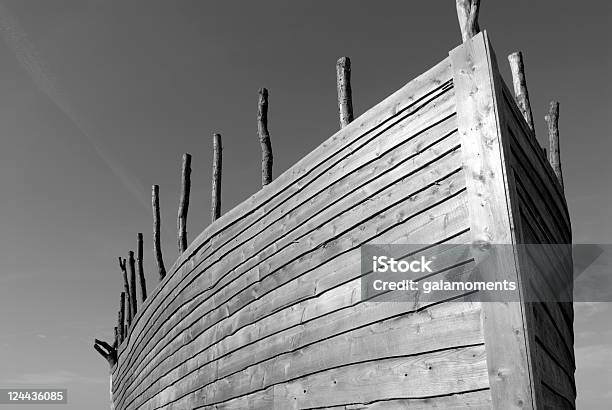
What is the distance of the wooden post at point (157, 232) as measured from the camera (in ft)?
39.2

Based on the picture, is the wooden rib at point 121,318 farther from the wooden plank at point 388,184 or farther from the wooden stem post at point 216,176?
the wooden plank at point 388,184

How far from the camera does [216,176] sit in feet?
32.0

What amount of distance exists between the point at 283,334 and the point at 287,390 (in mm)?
488

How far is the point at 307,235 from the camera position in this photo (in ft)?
17.7

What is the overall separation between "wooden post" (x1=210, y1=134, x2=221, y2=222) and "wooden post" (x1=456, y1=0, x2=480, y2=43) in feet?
17.7

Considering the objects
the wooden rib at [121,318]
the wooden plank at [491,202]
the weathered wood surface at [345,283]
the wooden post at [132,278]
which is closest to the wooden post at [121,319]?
the wooden rib at [121,318]

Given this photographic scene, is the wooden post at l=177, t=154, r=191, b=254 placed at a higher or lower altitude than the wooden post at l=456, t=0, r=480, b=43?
higher

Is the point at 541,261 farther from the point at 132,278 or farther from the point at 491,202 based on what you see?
the point at 132,278

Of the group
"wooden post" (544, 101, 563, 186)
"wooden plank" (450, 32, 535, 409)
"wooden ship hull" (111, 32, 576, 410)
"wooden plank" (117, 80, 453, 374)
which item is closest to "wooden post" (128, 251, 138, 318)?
"wooden ship hull" (111, 32, 576, 410)

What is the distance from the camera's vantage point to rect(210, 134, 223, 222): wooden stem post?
9.30 meters

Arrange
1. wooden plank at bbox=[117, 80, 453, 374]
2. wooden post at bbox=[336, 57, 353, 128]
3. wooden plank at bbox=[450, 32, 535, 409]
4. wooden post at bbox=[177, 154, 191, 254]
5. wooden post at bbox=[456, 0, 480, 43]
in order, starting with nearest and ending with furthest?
wooden plank at bbox=[450, 32, 535, 409] < wooden plank at bbox=[117, 80, 453, 374] < wooden post at bbox=[456, 0, 480, 43] < wooden post at bbox=[336, 57, 353, 128] < wooden post at bbox=[177, 154, 191, 254]

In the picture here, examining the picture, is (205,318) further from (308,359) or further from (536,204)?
(536,204)

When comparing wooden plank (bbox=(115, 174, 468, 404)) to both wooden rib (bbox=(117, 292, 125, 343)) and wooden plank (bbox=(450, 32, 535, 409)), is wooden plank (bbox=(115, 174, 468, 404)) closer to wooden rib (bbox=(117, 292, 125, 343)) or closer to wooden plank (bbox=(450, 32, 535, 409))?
wooden plank (bbox=(450, 32, 535, 409))

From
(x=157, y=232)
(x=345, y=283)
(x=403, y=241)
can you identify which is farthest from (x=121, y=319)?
(x=403, y=241)
